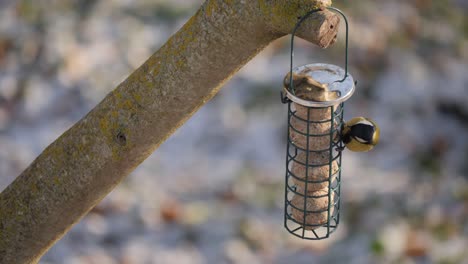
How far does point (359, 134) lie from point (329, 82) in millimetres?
322

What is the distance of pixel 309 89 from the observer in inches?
97.7

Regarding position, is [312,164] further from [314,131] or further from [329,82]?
[329,82]

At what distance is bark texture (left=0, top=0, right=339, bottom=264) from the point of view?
2.22m

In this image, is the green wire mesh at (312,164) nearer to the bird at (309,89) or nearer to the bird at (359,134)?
the bird at (359,134)

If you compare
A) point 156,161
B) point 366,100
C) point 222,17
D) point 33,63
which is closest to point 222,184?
point 156,161

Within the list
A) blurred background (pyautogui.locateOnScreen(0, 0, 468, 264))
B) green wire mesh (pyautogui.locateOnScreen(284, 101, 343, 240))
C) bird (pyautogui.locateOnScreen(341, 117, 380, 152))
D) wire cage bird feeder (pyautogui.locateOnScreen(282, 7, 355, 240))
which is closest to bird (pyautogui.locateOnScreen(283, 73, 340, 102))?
→ wire cage bird feeder (pyautogui.locateOnScreen(282, 7, 355, 240))

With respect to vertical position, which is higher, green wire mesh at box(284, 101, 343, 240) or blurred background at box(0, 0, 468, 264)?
blurred background at box(0, 0, 468, 264)

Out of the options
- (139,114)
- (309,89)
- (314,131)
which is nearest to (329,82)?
(309,89)

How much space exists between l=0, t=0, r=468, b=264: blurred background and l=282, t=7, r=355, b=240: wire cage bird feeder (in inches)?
76.1

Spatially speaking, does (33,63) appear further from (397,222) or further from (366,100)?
(397,222)

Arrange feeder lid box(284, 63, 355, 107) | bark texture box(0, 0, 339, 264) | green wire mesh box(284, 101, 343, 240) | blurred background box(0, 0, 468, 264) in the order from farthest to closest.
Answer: blurred background box(0, 0, 468, 264)
green wire mesh box(284, 101, 343, 240)
feeder lid box(284, 63, 355, 107)
bark texture box(0, 0, 339, 264)

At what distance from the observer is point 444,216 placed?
5051mm

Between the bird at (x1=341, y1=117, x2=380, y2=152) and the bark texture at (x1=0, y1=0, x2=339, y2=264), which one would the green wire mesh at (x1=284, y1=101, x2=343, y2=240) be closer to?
the bird at (x1=341, y1=117, x2=380, y2=152)

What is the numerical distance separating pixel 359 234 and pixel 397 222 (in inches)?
11.0
